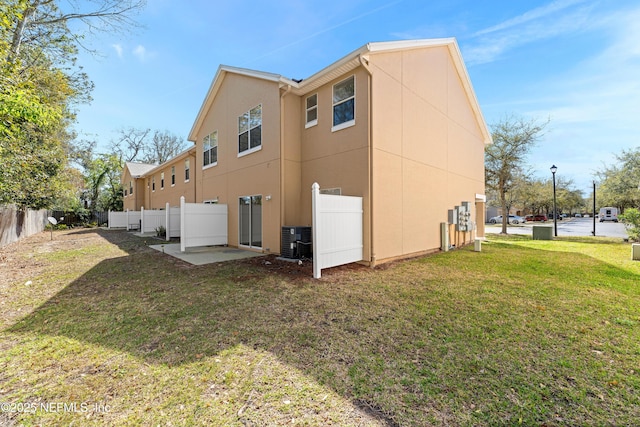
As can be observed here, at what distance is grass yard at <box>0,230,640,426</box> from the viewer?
2160 mm

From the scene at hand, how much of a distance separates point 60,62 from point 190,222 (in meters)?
8.75

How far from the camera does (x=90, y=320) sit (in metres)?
3.98

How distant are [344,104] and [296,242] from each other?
14.6 feet

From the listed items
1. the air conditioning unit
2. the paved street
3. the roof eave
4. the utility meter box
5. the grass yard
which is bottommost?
the grass yard

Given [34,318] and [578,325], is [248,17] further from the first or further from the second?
[578,325]

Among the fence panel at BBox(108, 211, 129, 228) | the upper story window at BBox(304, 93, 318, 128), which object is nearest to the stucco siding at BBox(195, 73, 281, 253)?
the upper story window at BBox(304, 93, 318, 128)

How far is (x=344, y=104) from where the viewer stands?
7879 mm

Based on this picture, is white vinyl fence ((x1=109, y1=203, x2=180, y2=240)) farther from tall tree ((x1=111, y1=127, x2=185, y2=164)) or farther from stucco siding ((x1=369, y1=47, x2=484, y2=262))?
tall tree ((x1=111, y1=127, x2=185, y2=164))

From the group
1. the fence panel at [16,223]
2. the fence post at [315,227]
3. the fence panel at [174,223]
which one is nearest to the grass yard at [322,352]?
the fence post at [315,227]

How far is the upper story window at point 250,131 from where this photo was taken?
388 inches

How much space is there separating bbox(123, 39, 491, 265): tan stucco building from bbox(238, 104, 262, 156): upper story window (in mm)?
63

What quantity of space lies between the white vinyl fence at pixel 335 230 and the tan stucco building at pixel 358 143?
36 centimetres

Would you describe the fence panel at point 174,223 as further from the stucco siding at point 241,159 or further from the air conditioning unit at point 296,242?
the air conditioning unit at point 296,242

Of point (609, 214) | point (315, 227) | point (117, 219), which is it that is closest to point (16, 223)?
point (117, 219)
